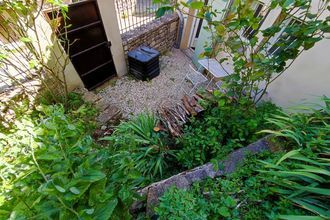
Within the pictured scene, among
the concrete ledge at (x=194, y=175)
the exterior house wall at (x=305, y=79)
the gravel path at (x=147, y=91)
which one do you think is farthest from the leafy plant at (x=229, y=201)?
the gravel path at (x=147, y=91)

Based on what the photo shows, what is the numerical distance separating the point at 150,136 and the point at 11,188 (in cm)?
235

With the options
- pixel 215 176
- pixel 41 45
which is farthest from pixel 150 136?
pixel 41 45

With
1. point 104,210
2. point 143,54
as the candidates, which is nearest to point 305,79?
point 143,54

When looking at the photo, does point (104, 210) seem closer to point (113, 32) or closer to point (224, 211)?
point (224, 211)

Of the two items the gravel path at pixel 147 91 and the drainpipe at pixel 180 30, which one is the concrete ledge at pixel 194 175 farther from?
the drainpipe at pixel 180 30

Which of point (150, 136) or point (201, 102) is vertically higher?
point (201, 102)

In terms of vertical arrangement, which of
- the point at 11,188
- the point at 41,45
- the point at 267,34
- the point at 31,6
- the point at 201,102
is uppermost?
the point at 267,34

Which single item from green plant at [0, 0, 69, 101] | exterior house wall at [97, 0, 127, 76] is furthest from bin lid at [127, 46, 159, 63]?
green plant at [0, 0, 69, 101]

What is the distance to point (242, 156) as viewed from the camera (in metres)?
1.84

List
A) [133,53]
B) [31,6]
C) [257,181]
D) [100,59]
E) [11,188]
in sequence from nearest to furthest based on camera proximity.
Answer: [11,188]
[257,181]
[31,6]
[100,59]
[133,53]

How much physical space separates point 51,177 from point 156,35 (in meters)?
5.56

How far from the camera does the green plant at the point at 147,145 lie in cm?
273

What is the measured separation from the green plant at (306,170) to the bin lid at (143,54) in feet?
13.1

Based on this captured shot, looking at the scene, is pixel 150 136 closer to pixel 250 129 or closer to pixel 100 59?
pixel 250 129
